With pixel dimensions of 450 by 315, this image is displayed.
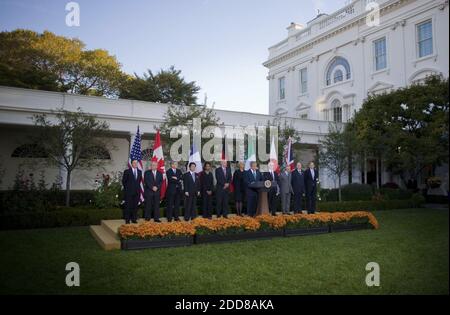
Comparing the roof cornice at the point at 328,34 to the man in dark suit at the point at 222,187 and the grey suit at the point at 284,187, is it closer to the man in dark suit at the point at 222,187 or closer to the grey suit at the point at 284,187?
the grey suit at the point at 284,187

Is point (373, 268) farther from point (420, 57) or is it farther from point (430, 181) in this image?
point (420, 57)

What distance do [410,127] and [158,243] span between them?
19.4 metres

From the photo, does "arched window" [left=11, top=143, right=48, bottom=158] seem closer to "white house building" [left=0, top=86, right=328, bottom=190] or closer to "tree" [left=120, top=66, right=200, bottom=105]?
"white house building" [left=0, top=86, right=328, bottom=190]

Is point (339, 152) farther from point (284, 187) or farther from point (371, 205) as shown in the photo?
point (284, 187)

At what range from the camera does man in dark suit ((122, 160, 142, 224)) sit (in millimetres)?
10812

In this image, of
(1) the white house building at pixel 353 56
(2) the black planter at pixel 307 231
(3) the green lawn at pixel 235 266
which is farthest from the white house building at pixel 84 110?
(3) the green lawn at pixel 235 266

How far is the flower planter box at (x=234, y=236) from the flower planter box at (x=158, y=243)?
332mm

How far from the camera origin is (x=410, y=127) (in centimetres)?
2167

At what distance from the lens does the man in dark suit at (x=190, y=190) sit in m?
11.7

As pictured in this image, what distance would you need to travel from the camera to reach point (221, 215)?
1322cm

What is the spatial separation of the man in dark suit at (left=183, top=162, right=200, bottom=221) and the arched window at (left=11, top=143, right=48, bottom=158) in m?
13.1

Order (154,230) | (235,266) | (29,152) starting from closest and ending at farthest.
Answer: (235,266) < (154,230) < (29,152)

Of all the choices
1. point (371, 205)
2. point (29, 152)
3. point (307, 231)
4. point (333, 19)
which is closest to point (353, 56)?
point (333, 19)
